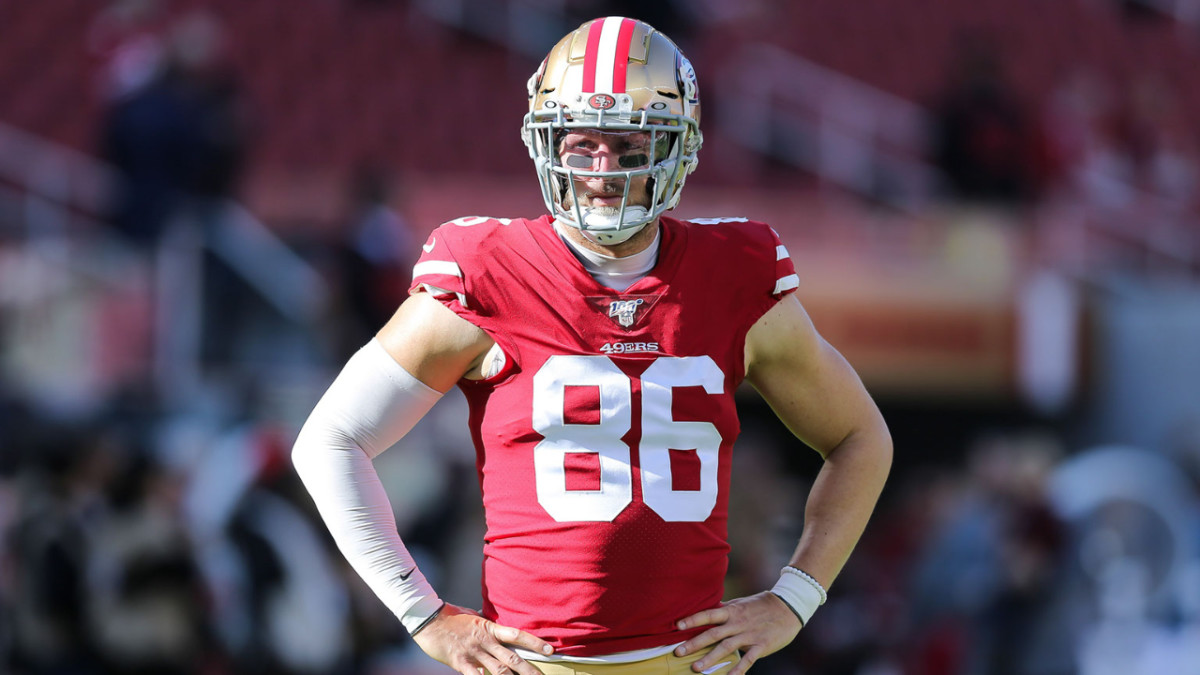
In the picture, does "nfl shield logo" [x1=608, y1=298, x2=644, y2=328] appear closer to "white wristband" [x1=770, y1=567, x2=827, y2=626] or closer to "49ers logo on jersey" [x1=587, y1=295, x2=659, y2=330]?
"49ers logo on jersey" [x1=587, y1=295, x2=659, y2=330]

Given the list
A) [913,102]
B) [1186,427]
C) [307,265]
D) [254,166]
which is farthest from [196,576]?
[913,102]

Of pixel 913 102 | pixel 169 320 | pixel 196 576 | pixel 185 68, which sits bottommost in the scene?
pixel 196 576

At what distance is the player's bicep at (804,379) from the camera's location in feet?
8.27

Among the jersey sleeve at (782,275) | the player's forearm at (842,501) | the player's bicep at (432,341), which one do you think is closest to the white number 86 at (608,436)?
the player's bicep at (432,341)

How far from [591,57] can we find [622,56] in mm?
52

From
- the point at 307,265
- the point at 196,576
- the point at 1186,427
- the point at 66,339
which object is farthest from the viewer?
the point at 1186,427

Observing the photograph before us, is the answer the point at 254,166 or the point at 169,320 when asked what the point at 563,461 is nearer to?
the point at 169,320

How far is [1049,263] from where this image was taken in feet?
26.1

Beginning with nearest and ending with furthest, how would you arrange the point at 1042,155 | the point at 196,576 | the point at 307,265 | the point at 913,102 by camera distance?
the point at 196,576 < the point at 307,265 < the point at 1042,155 < the point at 913,102

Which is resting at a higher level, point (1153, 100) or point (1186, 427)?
point (1153, 100)

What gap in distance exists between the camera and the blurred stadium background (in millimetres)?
6395

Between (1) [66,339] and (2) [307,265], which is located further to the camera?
(2) [307,265]

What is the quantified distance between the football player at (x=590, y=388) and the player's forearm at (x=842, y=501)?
15 cm

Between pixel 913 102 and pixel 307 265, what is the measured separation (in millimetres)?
5990
